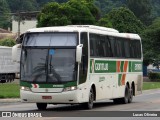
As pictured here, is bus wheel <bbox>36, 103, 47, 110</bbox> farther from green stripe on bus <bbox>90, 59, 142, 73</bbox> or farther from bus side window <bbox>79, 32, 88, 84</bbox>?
green stripe on bus <bbox>90, 59, 142, 73</bbox>

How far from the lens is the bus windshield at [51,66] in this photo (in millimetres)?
22703

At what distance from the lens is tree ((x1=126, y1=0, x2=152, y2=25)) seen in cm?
14862

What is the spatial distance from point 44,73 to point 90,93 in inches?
93.5

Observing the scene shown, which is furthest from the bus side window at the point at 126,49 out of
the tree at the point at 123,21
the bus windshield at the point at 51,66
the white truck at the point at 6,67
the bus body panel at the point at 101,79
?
Result: the tree at the point at 123,21

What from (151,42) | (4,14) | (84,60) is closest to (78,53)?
(84,60)

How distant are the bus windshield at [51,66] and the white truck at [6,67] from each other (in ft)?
126

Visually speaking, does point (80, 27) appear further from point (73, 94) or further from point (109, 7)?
point (109, 7)

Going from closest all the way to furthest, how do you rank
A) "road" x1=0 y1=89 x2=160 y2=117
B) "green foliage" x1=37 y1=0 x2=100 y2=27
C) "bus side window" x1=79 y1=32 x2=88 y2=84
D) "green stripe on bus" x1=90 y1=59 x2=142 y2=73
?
"road" x1=0 y1=89 x2=160 y2=117 → "bus side window" x1=79 y1=32 x2=88 y2=84 → "green stripe on bus" x1=90 y1=59 x2=142 y2=73 → "green foliage" x1=37 y1=0 x2=100 y2=27

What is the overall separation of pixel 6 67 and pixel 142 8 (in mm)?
88910

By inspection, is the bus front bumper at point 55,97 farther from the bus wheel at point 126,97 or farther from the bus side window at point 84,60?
the bus wheel at point 126,97

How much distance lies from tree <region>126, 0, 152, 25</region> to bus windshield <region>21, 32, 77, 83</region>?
416 feet

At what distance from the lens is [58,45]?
75.4 feet

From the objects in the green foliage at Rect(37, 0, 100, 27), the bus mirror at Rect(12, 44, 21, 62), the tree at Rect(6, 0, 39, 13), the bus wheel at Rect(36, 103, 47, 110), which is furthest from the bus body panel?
the tree at Rect(6, 0, 39, 13)

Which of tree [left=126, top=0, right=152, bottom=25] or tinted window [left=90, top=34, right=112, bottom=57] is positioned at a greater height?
tree [left=126, top=0, right=152, bottom=25]
